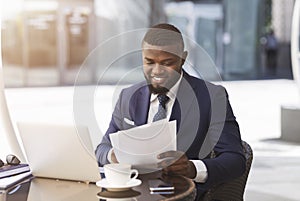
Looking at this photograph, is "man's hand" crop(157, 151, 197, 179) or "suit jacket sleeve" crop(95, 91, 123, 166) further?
"suit jacket sleeve" crop(95, 91, 123, 166)

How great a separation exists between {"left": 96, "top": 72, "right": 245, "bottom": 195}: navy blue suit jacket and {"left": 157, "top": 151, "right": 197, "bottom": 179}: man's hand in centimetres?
11

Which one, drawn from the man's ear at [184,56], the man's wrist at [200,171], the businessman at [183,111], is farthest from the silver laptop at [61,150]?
the man's ear at [184,56]

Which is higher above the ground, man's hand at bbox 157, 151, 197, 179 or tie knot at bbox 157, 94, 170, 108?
tie knot at bbox 157, 94, 170, 108

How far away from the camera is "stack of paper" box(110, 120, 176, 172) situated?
2.01 metres

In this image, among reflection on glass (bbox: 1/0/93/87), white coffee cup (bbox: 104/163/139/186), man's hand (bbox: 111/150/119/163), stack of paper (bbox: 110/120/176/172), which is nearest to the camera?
white coffee cup (bbox: 104/163/139/186)

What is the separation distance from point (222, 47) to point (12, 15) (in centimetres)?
644

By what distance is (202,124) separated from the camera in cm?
238

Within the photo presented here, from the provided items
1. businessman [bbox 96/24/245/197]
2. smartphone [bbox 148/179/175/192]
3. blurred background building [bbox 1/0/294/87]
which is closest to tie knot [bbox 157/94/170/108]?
businessman [bbox 96/24/245/197]

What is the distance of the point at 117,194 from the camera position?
75.2 inches

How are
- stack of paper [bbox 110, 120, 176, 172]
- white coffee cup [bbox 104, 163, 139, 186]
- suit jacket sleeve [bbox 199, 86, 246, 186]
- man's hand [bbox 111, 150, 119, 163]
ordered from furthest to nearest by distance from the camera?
suit jacket sleeve [bbox 199, 86, 246, 186], man's hand [bbox 111, 150, 119, 163], stack of paper [bbox 110, 120, 176, 172], white coffee cup [bbox 104, 163, 139, 186]

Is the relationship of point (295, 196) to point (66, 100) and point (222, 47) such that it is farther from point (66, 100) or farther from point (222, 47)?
point (222, 47)

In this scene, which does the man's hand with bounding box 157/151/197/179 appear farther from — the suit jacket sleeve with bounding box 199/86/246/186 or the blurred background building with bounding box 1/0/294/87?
the blurred background building with bounding box 1/0/294/87

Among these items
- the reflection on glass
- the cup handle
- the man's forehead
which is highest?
the man's forehead

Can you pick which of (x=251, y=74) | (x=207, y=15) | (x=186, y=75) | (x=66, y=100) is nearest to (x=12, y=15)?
(x=66, y=100)
